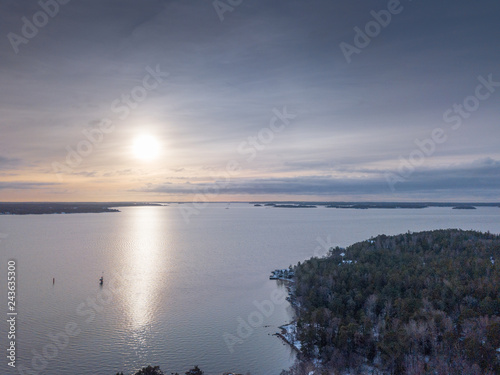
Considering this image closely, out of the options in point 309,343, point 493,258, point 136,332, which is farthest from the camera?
point 493,258

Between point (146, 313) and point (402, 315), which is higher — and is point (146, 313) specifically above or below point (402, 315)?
above

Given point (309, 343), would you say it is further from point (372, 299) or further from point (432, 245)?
point (432, 245)

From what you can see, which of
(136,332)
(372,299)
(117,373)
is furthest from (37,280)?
(372,299)

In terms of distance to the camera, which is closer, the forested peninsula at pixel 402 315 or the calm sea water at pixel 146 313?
the forested peninsula at pixel 402 315

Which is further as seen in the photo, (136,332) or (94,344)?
(136,332)

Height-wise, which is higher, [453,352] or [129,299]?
[129,299]

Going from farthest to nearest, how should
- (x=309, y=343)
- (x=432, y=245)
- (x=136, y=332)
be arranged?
(x=432, y=245)
(x=136, y=332)
(x=309, y=343)

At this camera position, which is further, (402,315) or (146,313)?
(146,313)

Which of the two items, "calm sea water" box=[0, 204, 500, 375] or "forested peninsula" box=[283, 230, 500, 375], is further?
"calm sea water" box=[0, 204, 500, 375]
